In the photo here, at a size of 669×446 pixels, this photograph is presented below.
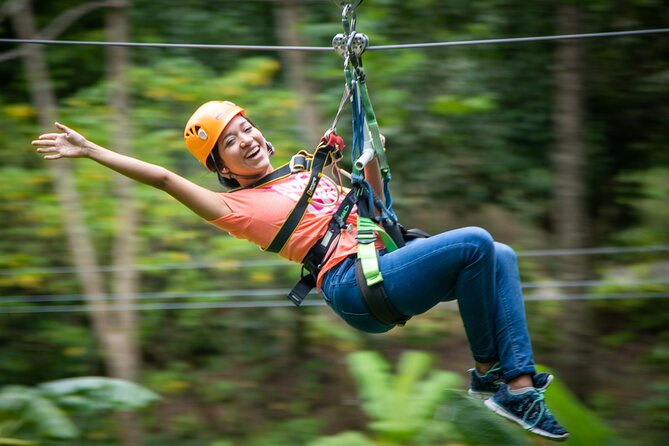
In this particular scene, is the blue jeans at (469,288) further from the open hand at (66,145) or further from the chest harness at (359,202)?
the open hand at (66,145)

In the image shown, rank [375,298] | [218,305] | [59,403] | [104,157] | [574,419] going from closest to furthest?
[104,157] → [375,298] → [574,419] → [59,403] → [218,305]

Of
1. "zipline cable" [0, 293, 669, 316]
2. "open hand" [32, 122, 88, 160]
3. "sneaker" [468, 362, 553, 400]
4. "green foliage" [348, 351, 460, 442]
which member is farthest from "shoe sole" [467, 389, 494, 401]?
"zipline cable" [0, 293, 669, 316]

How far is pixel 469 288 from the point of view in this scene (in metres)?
2.28

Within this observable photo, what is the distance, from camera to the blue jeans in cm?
226

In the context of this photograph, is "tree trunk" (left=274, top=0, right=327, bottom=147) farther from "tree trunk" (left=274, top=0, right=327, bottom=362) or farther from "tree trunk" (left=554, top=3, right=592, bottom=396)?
"tree trunk" (left=554, top=3, right=592, bottom=396)

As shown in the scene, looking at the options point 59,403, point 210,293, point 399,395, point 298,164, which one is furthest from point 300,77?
point 298,164

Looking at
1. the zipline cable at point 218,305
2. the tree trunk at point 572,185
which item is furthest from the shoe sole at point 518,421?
the tree trunk at point 572,185

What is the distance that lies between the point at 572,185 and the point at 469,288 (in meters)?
2.61

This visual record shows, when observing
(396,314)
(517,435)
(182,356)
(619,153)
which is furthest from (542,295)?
(396,314)

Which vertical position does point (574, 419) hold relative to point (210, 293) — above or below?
below

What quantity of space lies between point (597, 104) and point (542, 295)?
120 cm

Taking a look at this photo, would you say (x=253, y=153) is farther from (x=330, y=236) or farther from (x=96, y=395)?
(x=96, y=395)

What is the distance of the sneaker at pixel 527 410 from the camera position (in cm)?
233

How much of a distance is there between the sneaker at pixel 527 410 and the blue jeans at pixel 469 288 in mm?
59
